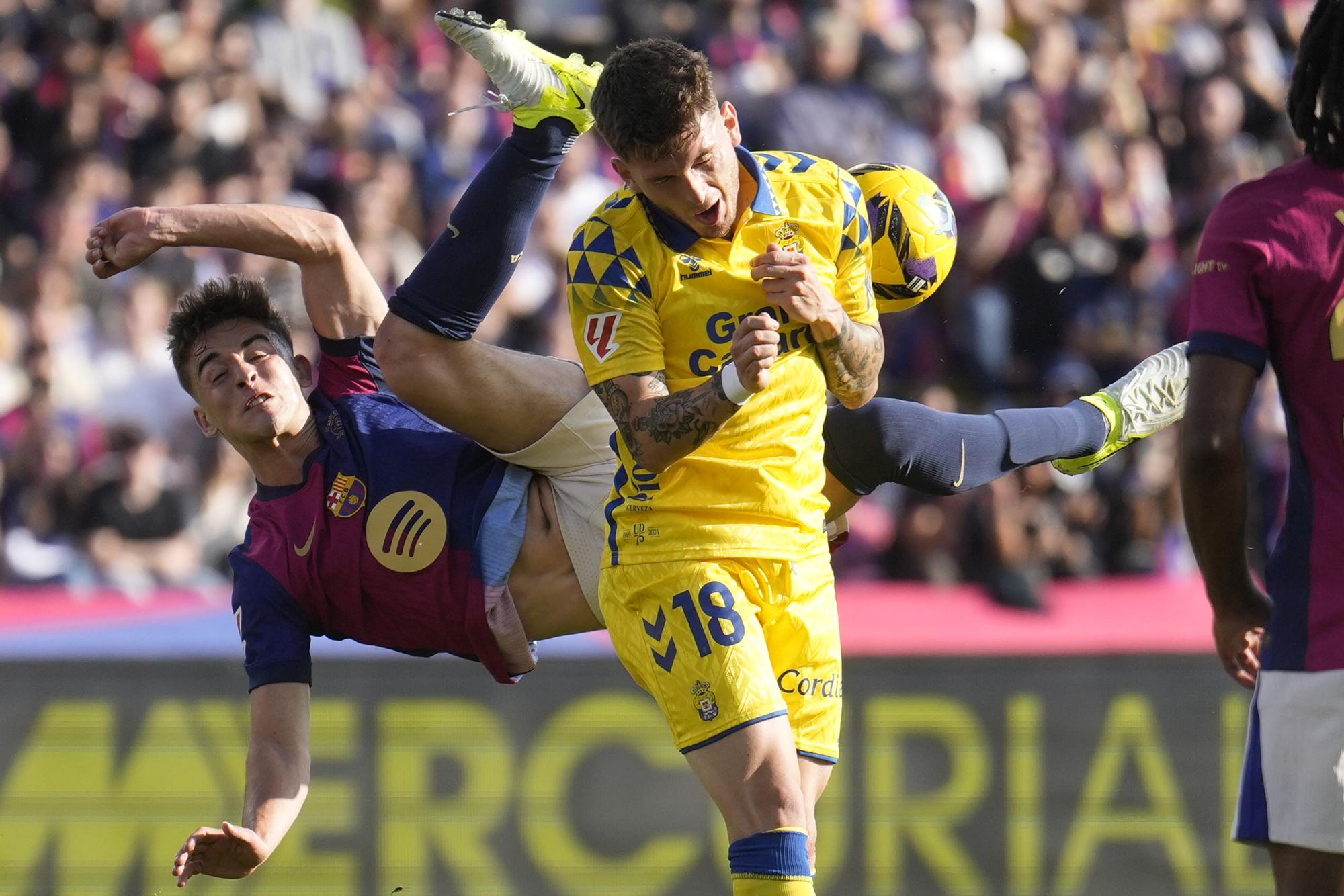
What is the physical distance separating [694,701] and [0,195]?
7215mm

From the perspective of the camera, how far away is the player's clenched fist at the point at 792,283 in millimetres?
3945

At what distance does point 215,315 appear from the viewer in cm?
520

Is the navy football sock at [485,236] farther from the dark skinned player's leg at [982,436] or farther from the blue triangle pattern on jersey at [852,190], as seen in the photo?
the dark skinned player's leg at [982,436]

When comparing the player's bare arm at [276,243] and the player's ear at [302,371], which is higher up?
the player's bare arm at [276,243]

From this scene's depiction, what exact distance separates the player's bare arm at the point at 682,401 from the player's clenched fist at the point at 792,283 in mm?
77

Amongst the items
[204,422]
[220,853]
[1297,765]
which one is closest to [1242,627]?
[1297,765]

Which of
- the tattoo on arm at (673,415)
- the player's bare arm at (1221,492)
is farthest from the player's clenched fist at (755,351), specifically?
the player's bare arm at (1221,492)

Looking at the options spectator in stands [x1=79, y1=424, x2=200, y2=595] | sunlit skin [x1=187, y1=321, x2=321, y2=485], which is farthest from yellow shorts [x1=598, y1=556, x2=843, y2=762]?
spectator in stands [x1=79, y1=424, x2=200, y2=595]

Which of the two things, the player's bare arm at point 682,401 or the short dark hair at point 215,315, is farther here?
the short dark hair at point 215,315

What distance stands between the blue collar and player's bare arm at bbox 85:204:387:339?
139 centimetres

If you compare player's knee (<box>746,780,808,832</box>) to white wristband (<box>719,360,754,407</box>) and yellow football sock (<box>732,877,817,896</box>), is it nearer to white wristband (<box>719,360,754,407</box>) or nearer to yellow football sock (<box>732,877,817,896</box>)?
yellow football sock (<box>732,877,817,896</box>)

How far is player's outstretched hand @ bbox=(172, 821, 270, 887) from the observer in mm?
4242

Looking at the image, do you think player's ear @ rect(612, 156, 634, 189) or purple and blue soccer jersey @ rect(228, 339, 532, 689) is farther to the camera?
purple and blue soccer jersey @ rect(228, 339, 532, 689)

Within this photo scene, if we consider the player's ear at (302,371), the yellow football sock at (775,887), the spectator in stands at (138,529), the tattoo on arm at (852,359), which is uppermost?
the spectator in stands at (138,529)
